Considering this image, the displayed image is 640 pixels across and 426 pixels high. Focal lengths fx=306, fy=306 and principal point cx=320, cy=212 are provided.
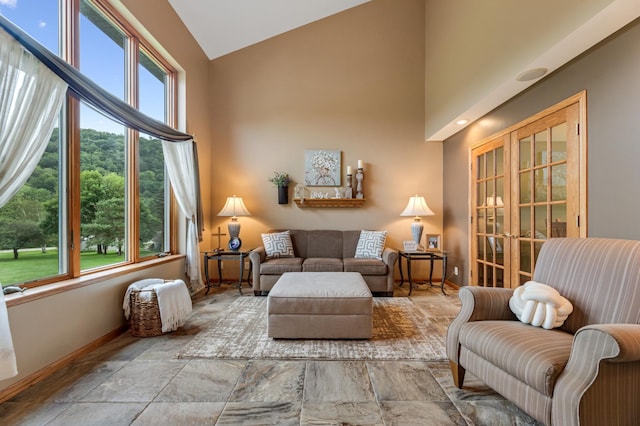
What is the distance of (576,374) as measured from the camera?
1.28 m

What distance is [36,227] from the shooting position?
2158 mm

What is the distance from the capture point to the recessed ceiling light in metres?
2.65

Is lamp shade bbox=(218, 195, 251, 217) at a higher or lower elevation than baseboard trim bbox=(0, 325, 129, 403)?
higher

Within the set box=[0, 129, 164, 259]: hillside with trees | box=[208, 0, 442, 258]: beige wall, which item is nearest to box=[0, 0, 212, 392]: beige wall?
box=[0, 129, 164, 259]: hillside with trees

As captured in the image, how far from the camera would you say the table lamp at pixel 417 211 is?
455 centimetres

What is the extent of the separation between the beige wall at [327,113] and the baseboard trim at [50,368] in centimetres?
257

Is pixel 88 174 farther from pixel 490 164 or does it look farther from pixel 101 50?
pixel 490 164

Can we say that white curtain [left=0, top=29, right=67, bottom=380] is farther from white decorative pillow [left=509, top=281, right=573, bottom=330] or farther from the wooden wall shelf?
the wooden wall shelf

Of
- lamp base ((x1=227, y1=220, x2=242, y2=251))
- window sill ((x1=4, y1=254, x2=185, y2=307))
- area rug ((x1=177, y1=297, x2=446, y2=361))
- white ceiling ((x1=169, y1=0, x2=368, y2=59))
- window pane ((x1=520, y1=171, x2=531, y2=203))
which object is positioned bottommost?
area rug ((x1=177, y1=297, x2=446, y2=361))

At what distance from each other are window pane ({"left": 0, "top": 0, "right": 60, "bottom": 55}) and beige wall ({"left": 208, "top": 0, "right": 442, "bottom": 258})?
2693mm

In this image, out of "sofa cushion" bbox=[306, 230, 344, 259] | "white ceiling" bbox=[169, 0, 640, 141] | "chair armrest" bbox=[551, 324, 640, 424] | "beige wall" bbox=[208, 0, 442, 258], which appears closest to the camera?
"chair armrest" bbox=[551, 324, 640, 424]

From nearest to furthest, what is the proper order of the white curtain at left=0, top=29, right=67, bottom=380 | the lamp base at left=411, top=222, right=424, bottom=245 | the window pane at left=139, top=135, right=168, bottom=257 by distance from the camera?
the white curtain at left=0, top=29, right=67, bottom=380 < the window pane at left=139, top=135, right=168, bottom=257 < the lamp base at left=411, top=222, right=424, bottom=245

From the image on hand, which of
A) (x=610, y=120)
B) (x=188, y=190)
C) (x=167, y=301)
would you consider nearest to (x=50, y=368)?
(x=167, y=301)

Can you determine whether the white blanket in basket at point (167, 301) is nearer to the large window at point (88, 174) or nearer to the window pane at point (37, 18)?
the large window at point (88, 174)
